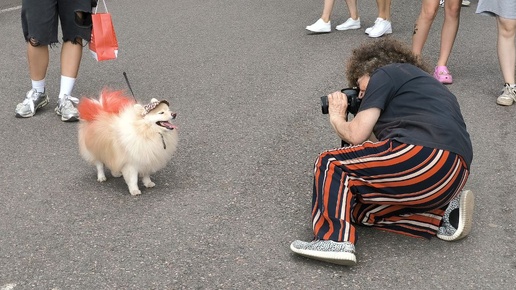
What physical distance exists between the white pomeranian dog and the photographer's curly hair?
1.03 m

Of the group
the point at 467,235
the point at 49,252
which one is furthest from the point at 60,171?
the point at 467,235

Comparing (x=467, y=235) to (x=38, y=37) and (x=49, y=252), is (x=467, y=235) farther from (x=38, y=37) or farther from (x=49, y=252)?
(x=38, y=37)

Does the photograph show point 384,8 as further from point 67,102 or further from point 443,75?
point 67,102

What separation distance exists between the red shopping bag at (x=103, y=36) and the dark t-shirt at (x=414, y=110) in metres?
2.57

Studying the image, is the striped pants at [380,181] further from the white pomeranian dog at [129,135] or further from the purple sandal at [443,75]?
the purple sandal at [443,75]

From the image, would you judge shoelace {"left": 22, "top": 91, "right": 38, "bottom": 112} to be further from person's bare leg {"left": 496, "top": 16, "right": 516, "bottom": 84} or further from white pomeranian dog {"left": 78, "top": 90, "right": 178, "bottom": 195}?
person's bare leg {"left": 496, "top": 16, "right": 516, "bottom": 84}

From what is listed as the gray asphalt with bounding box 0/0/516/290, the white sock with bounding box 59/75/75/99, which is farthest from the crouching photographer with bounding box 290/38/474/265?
the white sock with bounding box 59/75/75/99

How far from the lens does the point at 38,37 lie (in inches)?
229

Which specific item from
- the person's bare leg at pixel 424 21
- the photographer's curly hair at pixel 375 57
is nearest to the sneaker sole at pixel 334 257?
the photographer's curly hair at pixel 375 57

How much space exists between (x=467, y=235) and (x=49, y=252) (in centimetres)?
216

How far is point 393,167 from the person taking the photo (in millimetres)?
3607

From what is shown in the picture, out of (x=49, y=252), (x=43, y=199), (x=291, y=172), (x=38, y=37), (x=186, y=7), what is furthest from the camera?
(x=186, y=7)

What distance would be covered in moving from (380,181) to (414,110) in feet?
1.29

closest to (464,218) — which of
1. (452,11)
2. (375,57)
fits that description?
(375,57)
